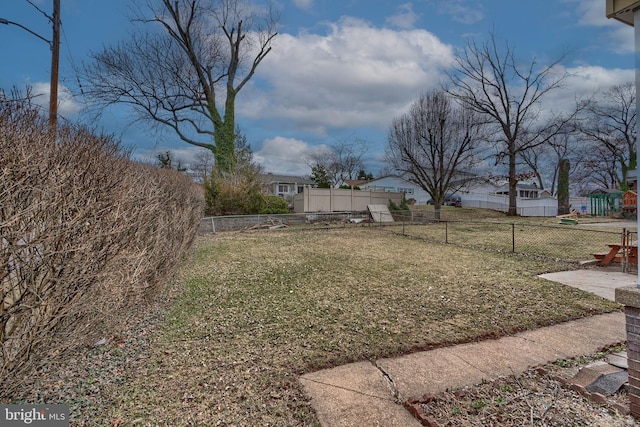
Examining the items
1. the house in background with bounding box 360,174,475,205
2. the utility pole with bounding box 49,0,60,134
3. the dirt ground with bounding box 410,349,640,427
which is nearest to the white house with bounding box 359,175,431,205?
the house in background with bounding box 360,174,475,205

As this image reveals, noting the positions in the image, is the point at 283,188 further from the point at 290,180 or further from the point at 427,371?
the point at 427,371

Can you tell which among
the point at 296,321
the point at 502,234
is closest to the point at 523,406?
the point at 296,321

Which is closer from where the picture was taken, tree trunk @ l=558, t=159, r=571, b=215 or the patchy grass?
the patchy grass

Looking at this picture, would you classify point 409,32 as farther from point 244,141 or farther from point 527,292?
point 244,141

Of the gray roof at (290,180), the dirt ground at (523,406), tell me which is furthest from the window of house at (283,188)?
the dirt ground at (523,406)

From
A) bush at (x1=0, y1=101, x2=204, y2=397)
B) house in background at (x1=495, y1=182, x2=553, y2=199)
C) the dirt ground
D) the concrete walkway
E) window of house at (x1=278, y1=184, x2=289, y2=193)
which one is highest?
window of house at (x1=278, y1=184, x2=289, y2=193)

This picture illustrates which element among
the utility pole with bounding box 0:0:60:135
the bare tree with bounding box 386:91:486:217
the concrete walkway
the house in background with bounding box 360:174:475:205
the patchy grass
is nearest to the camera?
the concrete walkway

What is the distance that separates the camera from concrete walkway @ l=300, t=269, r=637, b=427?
6.99 feet

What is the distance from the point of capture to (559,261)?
24.3 feet

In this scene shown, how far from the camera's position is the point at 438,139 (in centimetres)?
2062

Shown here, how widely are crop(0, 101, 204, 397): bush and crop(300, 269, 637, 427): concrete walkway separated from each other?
181 cm

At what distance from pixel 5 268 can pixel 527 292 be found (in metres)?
6.15

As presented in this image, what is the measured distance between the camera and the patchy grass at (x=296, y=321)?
2.26 m

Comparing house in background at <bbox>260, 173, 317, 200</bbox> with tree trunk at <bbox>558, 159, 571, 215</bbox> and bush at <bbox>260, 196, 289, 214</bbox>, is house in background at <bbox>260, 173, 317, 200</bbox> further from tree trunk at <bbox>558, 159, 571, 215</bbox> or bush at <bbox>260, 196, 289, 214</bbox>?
tree trunk at <bbox>558, 159, 571, 215</bbox>
